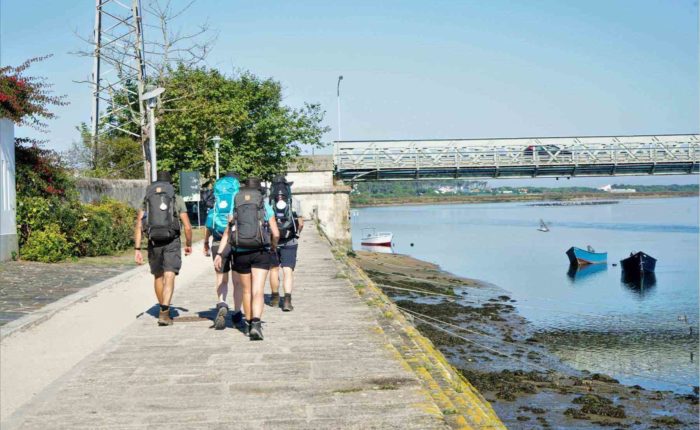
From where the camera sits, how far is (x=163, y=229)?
33.1 feet

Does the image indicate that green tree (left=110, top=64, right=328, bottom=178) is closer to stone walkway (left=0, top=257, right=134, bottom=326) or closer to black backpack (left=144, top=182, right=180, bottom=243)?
stone walkway (left=0, top=257, right=134, bottom=326)

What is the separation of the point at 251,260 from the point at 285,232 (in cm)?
240

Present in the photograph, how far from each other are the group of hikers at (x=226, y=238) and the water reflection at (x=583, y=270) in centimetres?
3713

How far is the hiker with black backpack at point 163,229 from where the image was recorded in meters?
10.1

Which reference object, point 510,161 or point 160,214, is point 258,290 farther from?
point 510,161

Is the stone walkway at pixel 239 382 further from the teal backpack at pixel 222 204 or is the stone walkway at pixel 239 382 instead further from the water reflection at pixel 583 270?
the water reflection at pixel 583 270

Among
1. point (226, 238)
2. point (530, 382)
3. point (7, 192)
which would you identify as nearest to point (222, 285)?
point (226, 238)

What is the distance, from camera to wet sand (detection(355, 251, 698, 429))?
47.0 ft

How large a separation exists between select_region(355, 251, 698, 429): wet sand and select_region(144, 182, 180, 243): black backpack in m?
6.36

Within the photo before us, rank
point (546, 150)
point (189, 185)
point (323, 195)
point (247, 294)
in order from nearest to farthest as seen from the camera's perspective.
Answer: point (247, 294), point (189, 185), point (323, 195), point (546, 150)

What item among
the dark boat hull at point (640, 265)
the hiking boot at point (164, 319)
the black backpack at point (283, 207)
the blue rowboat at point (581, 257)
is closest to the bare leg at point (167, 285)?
the hiking boot at point (164, 319)

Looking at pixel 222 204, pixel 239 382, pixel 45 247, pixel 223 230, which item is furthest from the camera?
pixel 45 247

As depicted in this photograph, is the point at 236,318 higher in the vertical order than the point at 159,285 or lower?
lower

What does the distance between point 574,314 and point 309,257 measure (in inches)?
457
